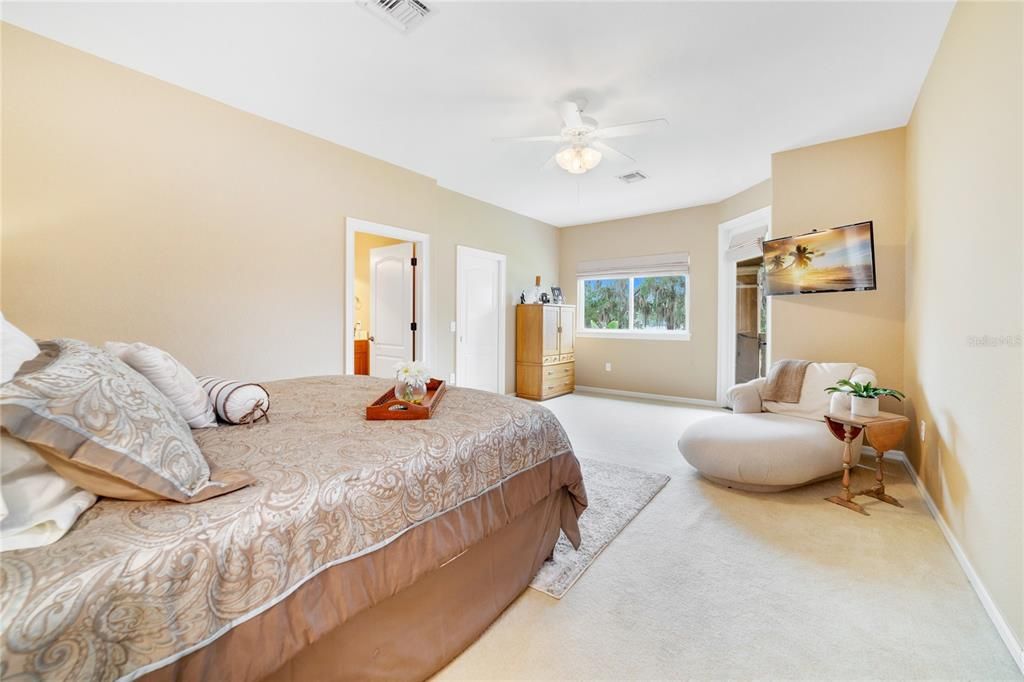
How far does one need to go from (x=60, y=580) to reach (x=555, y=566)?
5.59 feet

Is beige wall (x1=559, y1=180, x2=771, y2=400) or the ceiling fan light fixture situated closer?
the ceiling fan light fixture

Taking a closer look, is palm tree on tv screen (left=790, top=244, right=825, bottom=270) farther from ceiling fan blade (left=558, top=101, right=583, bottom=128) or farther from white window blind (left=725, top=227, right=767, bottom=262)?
ceiling fan blade (left=558, top=101, right=583, bottom=128)

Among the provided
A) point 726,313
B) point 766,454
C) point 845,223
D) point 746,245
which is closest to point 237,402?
point 766,454

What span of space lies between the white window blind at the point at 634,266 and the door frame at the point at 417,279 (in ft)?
9.57

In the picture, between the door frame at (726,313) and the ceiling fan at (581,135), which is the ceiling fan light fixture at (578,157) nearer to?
the ceiling fan at (581,135)

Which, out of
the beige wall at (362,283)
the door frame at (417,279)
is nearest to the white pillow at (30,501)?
the door frame at (417,279)

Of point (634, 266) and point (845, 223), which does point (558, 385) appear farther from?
point (845, 223)

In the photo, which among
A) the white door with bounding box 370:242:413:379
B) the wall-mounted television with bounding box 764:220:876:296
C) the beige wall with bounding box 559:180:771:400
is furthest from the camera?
the beige wall with bounding box 559:180:771:400

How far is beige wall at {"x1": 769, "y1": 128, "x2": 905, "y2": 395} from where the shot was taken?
3.28 m

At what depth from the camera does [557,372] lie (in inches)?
241

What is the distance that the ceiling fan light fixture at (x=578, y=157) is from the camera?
2.96 meters

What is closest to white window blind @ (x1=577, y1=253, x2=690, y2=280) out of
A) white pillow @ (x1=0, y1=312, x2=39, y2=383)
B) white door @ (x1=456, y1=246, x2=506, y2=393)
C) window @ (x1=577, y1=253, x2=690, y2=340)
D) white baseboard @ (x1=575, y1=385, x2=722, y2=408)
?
window @ (x1=577, y1=253, x2=690, y2=340)

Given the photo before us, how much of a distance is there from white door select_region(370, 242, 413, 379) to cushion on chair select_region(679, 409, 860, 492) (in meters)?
3.05

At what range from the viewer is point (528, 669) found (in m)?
1.38
